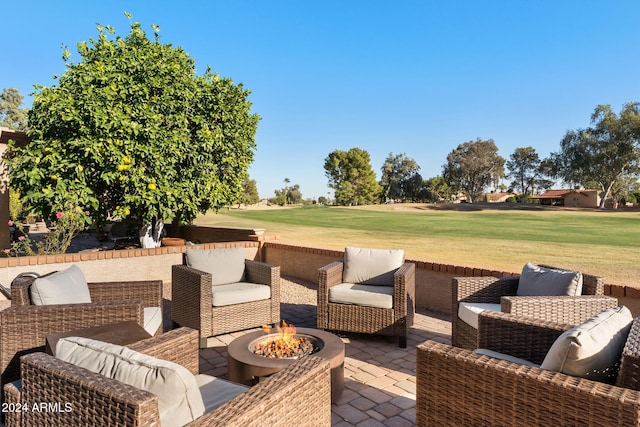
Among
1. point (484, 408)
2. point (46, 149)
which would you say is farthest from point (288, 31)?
point (484, 408)

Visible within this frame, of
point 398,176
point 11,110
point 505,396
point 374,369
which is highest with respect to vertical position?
point 11,110

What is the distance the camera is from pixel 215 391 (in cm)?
194

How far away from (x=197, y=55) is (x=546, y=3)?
10.7 metres

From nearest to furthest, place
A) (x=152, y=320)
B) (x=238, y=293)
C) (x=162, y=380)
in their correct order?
(x=162, y=380), (x=152, y=320), (x=238, y=293)

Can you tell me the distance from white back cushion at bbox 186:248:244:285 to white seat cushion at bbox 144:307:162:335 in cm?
120

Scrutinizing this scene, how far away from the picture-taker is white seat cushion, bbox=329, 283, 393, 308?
13.1ft

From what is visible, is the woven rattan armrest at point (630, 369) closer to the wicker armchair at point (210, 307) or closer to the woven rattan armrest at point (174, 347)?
the woven rattan armrest at point (174, 347)

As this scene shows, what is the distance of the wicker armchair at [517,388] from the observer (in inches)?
59.9

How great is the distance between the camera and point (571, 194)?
196 feet

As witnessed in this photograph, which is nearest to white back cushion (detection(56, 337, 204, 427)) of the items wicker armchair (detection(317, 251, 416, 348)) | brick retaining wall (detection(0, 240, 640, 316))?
wicker armchair (detection(317, 251, 416, 348))

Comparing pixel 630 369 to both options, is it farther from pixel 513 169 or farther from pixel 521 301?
pixel 513 169

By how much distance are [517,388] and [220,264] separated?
369cm

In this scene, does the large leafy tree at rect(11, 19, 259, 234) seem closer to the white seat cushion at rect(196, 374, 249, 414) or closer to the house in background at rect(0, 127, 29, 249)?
the house in background at rect(0, 127, 29, 249)

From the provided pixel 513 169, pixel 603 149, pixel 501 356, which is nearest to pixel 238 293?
pixel 501 356
